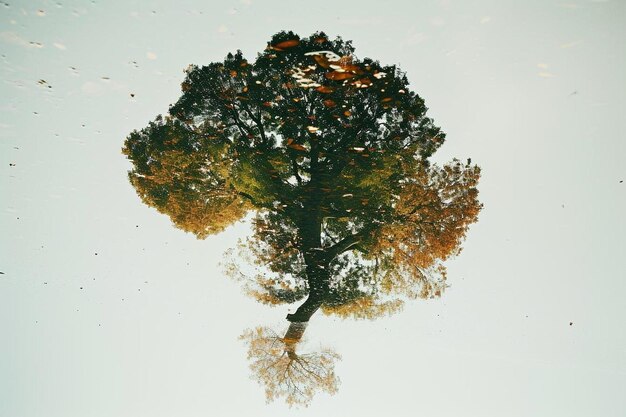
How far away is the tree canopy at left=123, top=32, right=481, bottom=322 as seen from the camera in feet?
14.7

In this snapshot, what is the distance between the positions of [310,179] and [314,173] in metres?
0.18

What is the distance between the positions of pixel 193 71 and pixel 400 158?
393cm

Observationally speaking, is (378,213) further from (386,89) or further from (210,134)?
(210,134)

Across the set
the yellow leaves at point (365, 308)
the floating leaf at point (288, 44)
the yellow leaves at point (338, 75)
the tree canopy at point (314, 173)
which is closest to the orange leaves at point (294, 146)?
the tree canopy at point (314, 173)

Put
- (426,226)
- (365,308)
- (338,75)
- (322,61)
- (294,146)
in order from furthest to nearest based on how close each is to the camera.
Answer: (365,308) < (426,226) < (294,146) < (338,75) < (322,61)

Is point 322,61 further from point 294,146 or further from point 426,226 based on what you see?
point 426,226

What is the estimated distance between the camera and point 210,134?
541cm

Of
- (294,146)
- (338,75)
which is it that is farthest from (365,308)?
(338,75)

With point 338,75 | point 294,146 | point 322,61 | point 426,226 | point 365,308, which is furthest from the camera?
point 365,308

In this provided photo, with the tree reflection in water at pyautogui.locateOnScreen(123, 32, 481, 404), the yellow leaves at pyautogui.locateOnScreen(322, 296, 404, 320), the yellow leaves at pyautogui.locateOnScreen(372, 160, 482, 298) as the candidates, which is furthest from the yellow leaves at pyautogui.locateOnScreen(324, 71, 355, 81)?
the yellow leaves at pyautogui.locateOnScreen(322, 296, 404, 320)

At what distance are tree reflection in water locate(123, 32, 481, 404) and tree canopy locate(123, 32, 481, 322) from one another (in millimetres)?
23

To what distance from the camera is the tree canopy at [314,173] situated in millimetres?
4469

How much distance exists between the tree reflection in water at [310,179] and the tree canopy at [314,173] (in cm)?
2

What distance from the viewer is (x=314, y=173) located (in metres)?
5.25
